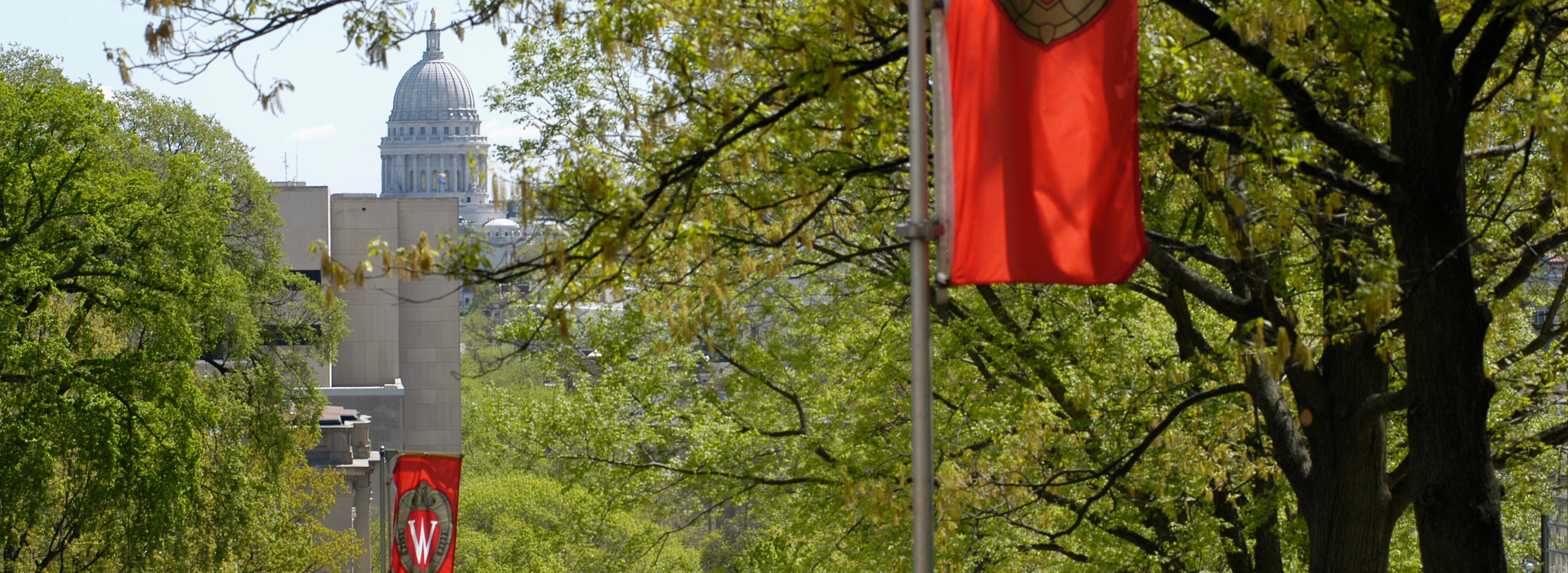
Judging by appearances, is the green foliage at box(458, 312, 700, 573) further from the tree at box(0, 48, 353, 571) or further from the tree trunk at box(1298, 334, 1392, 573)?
the tree trunk at box(1298, 334, 1392, 573)

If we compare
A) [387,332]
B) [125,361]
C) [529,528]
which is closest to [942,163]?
[125,361]

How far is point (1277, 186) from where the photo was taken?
32.7ft

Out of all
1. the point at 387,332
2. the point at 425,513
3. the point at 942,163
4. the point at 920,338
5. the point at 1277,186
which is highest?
the point at 387,332

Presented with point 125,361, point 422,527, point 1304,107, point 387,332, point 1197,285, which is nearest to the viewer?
point 1304,107

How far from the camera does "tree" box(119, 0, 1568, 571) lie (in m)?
7.76

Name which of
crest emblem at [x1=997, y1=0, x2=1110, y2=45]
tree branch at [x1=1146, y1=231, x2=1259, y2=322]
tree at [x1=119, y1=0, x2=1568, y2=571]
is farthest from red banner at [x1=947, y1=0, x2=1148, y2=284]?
tree branch at [x1=1146, y1=231, x2=1259, y2=322]

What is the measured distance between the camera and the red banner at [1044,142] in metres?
6.00

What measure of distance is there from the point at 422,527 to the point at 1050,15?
16.0 m

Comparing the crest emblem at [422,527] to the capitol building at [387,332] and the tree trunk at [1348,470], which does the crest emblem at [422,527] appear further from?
the capitol building at [387,332]

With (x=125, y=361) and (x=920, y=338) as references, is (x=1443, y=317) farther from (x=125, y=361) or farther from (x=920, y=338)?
(x=125, y=361)

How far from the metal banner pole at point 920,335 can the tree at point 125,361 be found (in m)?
18.4

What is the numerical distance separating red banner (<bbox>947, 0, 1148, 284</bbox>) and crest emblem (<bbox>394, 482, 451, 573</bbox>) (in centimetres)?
1562

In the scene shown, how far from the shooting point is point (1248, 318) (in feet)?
33.5

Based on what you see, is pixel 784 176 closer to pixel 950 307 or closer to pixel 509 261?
pixel 509 261
